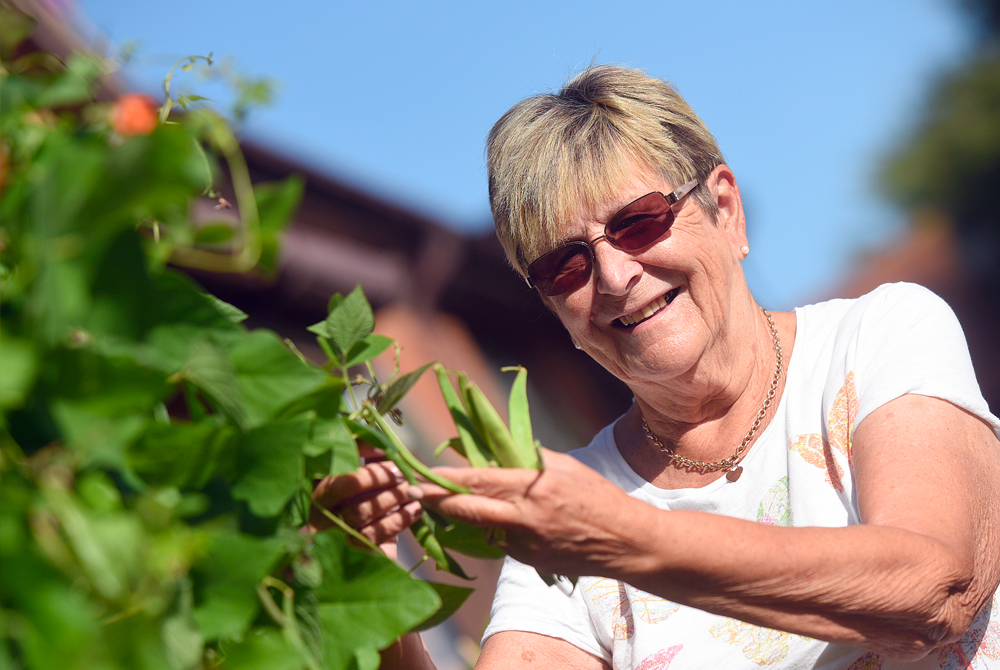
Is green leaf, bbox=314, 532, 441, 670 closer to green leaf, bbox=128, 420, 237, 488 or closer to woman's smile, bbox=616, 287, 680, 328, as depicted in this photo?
green leaf, bbox=128, 420, 237, 488

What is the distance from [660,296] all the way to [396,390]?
902 mm

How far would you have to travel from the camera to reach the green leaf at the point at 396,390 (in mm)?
1023

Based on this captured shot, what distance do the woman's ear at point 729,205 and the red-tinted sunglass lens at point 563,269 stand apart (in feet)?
1.14

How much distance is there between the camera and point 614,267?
1757 millimetres

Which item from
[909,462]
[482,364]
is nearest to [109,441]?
[909,462]

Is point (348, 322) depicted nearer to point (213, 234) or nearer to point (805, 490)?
point (213, 234)

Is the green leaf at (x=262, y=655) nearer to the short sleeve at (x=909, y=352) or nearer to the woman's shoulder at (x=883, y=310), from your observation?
the short sleeve at (x=909, y=352)

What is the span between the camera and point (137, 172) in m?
0.54

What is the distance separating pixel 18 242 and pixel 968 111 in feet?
102

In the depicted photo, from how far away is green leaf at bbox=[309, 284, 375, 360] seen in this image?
3.68 ft

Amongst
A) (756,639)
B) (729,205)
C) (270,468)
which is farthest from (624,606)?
(270,468)

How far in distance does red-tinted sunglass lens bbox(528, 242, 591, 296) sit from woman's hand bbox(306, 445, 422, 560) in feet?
2.41

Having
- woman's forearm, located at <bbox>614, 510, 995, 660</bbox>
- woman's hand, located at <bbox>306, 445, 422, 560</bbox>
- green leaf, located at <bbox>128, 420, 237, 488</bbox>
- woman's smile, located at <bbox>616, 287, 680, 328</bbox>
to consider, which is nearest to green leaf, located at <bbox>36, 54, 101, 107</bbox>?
green leaf, located at <bbox>128, 420, 237, 488</bbox>

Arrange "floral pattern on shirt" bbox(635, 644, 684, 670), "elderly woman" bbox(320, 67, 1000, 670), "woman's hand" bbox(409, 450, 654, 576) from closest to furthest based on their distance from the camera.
A: "woman's hand" bbox(409, 450, 654, 576), "elderly woman" bbox(320, 67, 1000, 670), "floral pattern on shirt" bbox(635, 644, 684, 670)
